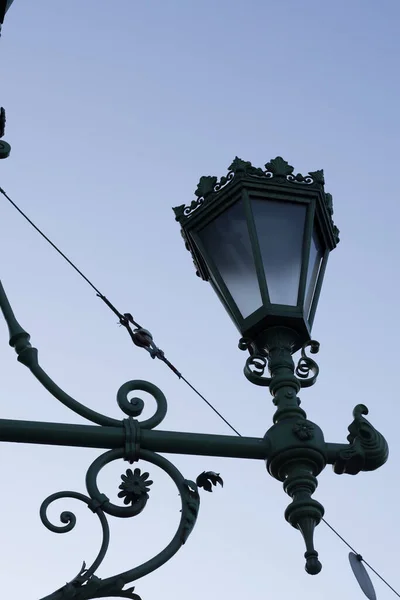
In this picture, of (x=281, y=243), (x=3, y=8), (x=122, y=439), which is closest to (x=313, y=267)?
(x=281, y=243)

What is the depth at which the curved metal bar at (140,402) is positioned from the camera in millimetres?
3471

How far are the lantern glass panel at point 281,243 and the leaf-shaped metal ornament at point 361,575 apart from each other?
837mm

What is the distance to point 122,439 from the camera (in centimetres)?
338

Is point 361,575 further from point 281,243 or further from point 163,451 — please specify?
point 281,243

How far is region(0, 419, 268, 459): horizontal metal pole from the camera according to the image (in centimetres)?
330

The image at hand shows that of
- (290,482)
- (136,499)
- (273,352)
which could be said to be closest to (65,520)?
(136,499)

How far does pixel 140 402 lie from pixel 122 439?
171 mm

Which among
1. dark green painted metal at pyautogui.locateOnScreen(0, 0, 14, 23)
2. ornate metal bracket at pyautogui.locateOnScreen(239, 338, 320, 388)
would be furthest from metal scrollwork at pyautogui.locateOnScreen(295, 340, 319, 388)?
dark green painted metal at pyautogui.locateOnScreen(0, 0, 14, 23)

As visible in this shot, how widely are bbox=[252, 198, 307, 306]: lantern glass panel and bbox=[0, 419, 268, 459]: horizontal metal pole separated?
549 millimetres

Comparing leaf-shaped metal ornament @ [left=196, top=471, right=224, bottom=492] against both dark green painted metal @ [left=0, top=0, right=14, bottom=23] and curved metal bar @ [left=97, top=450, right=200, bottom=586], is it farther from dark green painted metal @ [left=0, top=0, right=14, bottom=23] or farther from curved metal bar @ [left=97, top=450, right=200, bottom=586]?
dark green painted metal @ [left=0, top=0, right=14, bottom=23]

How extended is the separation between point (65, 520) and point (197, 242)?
1.32 m

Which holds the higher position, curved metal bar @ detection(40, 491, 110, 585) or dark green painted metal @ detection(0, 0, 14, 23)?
dark green painted metal @ detection(0, 0, 14, 23)

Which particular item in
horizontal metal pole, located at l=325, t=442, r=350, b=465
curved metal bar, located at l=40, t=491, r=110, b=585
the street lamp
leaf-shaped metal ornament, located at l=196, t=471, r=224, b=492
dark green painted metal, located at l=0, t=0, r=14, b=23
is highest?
dark green painted metal, located at l=0, t=0, r=14, b=23

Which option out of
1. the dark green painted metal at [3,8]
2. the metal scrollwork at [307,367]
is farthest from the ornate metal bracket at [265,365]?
the dark green painted metal at [3,8]
